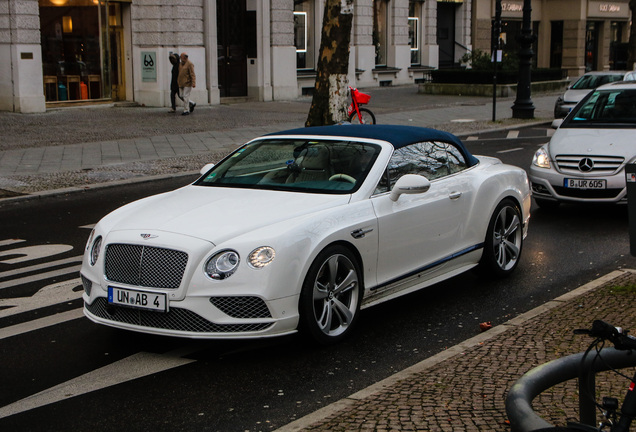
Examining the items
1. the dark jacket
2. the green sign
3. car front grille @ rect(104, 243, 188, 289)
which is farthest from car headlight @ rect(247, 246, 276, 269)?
the green sign

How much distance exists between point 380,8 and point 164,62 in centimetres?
1463

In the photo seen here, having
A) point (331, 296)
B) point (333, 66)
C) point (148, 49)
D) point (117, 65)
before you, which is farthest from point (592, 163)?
point (117, 65)

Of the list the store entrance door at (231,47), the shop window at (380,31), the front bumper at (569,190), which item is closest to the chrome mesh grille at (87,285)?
the front bumper at (569,190)

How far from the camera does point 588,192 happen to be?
35.1ft

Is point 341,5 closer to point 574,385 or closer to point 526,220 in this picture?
point 526,220

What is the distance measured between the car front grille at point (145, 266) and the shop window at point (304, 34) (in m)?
29.8

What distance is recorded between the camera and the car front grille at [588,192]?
1052 cm

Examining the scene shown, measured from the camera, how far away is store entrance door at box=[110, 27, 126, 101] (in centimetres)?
2894

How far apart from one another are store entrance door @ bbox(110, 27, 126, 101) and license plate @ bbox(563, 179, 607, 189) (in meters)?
21.0

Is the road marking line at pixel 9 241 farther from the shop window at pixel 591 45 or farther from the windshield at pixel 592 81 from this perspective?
the shop window at pixel 591 45

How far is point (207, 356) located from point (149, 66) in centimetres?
Result: 2382

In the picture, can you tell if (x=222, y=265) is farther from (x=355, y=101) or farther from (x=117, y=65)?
(x=117, y=65)

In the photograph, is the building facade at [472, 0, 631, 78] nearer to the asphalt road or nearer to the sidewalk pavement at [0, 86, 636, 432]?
the sidewalk pavement at [0, 86, 636, 432]

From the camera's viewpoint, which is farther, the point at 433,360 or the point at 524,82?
the point at 524,82
